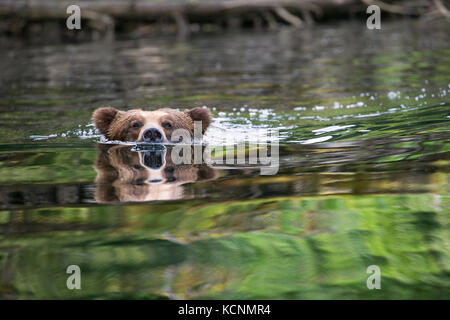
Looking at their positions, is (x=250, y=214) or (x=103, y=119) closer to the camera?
(x=250, y=214)

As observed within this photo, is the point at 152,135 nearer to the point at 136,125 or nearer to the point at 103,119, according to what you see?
the point at 136,125

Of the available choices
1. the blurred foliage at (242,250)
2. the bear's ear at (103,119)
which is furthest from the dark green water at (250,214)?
the bear's ear at (103,119)

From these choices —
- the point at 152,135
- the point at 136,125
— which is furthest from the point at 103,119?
the point at 152,135

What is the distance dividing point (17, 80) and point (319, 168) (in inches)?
323

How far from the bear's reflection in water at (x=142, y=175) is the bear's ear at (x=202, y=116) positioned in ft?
4.13

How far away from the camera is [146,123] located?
6305mm

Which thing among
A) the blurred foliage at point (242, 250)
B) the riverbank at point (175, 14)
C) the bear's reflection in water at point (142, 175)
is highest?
the riverbank at point (175, 14)

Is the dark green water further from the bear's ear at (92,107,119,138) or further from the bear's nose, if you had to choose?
the bear's nose

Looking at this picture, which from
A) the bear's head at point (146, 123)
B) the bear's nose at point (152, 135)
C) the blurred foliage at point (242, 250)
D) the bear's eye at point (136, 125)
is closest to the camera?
the blurred foliage at point (242, 250)

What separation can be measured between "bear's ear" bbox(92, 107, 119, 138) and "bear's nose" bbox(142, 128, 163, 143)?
0.79 meters

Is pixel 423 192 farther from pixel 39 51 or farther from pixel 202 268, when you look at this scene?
pixel 39 51

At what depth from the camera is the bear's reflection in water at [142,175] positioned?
3.76 meters

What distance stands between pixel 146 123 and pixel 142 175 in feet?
6.67

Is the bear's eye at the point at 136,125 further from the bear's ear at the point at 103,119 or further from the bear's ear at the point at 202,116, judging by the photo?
the bear's ear at the point at 202,116
